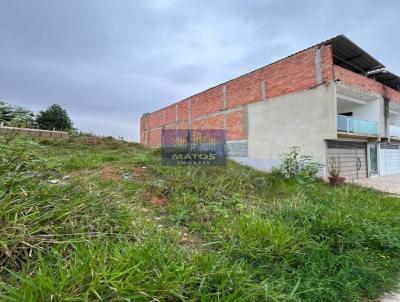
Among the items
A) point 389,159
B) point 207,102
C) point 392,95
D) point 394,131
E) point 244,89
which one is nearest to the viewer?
point 244,89

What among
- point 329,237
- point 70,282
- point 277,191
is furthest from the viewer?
point 277,191

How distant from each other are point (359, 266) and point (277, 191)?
3088 mm

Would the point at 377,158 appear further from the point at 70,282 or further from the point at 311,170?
the point at 70,282

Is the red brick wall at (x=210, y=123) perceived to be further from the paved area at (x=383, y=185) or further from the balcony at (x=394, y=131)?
the balcony at (x=394, y=131)

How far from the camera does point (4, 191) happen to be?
191 centimetres

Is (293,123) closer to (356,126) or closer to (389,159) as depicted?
(356,126)

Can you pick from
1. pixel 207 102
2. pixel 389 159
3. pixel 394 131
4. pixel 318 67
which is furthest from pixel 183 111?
pixel 389 159

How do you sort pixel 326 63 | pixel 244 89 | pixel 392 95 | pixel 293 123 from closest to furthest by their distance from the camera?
pixel 326 63 → pixel 293 123 → pixel 244 89 → pixel 392 95

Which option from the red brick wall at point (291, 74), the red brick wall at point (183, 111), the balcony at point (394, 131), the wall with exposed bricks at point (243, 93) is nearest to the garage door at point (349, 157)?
the balcony at point (394, 131)

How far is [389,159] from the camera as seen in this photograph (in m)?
12.8

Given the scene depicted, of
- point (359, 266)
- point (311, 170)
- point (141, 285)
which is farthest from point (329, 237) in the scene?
point (311, 170)

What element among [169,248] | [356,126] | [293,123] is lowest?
[169,248]

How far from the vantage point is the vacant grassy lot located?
143 cm

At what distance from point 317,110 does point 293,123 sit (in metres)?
1.08
